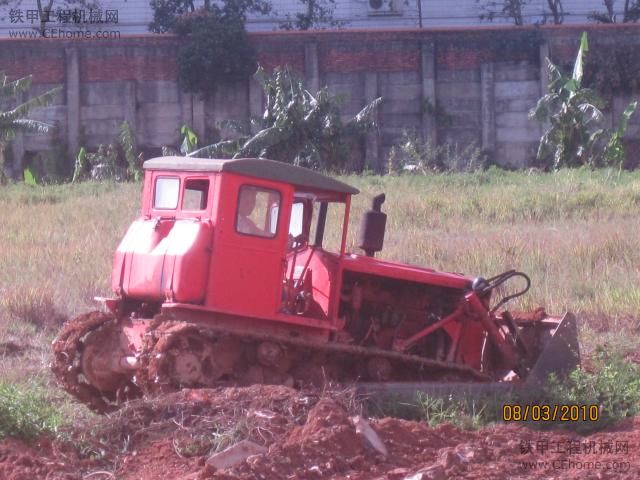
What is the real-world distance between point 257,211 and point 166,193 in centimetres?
89

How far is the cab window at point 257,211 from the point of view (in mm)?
8367

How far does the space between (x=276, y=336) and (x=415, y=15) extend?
27277 mm

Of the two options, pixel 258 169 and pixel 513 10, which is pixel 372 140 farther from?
pixel 258 169

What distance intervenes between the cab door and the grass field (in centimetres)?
305

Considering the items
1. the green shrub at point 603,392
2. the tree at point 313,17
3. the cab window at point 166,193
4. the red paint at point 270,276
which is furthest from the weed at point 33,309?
the tree at point 313,17

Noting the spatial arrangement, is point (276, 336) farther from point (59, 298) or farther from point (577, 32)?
point (577, 32)

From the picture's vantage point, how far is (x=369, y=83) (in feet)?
92.6

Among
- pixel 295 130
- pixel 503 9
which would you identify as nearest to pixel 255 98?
pixel 295 130

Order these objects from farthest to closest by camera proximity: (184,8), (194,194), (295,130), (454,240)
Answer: (184,8) < (295,130) < (454,240) < (194,194)

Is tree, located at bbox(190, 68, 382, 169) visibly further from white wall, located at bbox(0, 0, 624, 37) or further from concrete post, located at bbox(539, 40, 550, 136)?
white wall, located at bbox(0, 0, 624, 37)

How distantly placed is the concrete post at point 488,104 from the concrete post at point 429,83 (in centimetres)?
131

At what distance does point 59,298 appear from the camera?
13.2 meters

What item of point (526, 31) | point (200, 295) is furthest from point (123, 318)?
point (526, 31)

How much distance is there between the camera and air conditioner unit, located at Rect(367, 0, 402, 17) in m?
34.0
